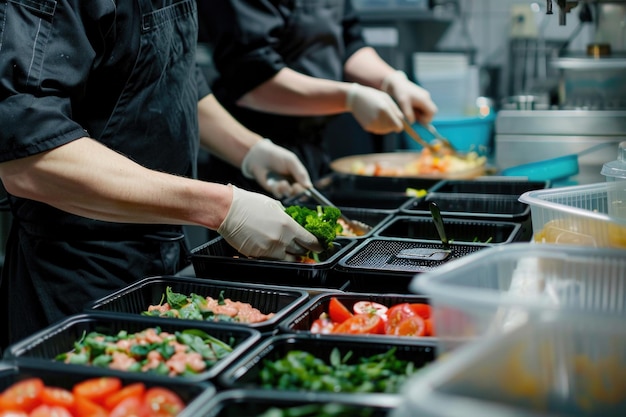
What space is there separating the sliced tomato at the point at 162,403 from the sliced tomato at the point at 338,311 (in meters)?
0.47

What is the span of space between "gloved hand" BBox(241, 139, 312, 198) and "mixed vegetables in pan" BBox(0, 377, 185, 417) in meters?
1.44

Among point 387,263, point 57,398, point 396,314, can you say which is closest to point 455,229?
point 387,263

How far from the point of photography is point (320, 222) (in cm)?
197

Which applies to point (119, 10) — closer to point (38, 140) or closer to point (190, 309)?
point (38, 140)

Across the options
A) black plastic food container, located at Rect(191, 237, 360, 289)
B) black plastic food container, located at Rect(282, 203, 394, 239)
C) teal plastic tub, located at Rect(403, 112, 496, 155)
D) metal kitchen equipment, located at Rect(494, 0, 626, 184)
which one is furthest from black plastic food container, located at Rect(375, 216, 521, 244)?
teal plastic tub, located at Rect(403, 112, 496, 155)

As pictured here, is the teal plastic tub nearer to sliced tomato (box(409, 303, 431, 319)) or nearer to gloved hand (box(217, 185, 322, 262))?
gloved hand (box(217, 185, 322, 262))

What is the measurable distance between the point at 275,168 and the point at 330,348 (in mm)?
1350

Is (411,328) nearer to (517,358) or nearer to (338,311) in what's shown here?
(338,311)

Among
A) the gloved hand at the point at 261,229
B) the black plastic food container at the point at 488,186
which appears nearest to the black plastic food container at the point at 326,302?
the gloved hand at the point at 261,229

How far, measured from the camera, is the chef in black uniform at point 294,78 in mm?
3023

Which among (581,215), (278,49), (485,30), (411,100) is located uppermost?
(485,30)

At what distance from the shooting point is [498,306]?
0.97 metres

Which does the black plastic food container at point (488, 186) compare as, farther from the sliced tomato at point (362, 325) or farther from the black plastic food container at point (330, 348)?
the black plastic food container at point (330, 348)

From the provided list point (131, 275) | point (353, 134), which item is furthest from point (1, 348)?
point (353, 134)
